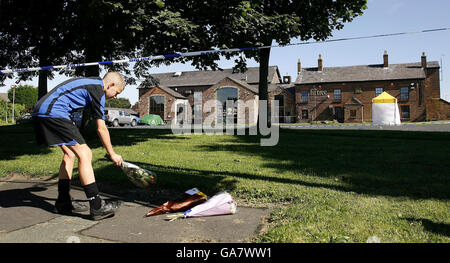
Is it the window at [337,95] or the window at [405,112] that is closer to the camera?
the window at [405,112]

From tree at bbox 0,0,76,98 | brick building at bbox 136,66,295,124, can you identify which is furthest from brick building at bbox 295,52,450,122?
tree at bbox 0,0,76,98

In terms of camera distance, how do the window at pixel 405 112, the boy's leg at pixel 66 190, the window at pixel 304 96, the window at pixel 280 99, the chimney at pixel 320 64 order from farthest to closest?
the chimney at pixel 320 64
the window at pixel 280 99
the window at pixel 304 96
the window at pixel 405 112
the boy's leg at pixel 66 190

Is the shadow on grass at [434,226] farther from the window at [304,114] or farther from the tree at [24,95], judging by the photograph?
the tree at [24,95]

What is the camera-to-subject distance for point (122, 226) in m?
3.57

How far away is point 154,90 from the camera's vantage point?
5853 centimetres

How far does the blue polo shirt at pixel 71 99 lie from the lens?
3.78 meters

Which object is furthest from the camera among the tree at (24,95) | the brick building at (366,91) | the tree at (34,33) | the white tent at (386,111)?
the tree at (24,95)

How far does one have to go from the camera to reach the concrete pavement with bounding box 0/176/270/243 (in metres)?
3.19

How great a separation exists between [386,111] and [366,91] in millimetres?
21049

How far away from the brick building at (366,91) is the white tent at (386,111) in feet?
59.3

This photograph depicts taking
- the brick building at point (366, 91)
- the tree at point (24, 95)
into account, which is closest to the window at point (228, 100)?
the brick building at point (366, 91)

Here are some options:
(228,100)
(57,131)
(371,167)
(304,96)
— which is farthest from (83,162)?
(304,96)

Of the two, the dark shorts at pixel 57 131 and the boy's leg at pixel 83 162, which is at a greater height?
the dark shorts at pixel 57 131
